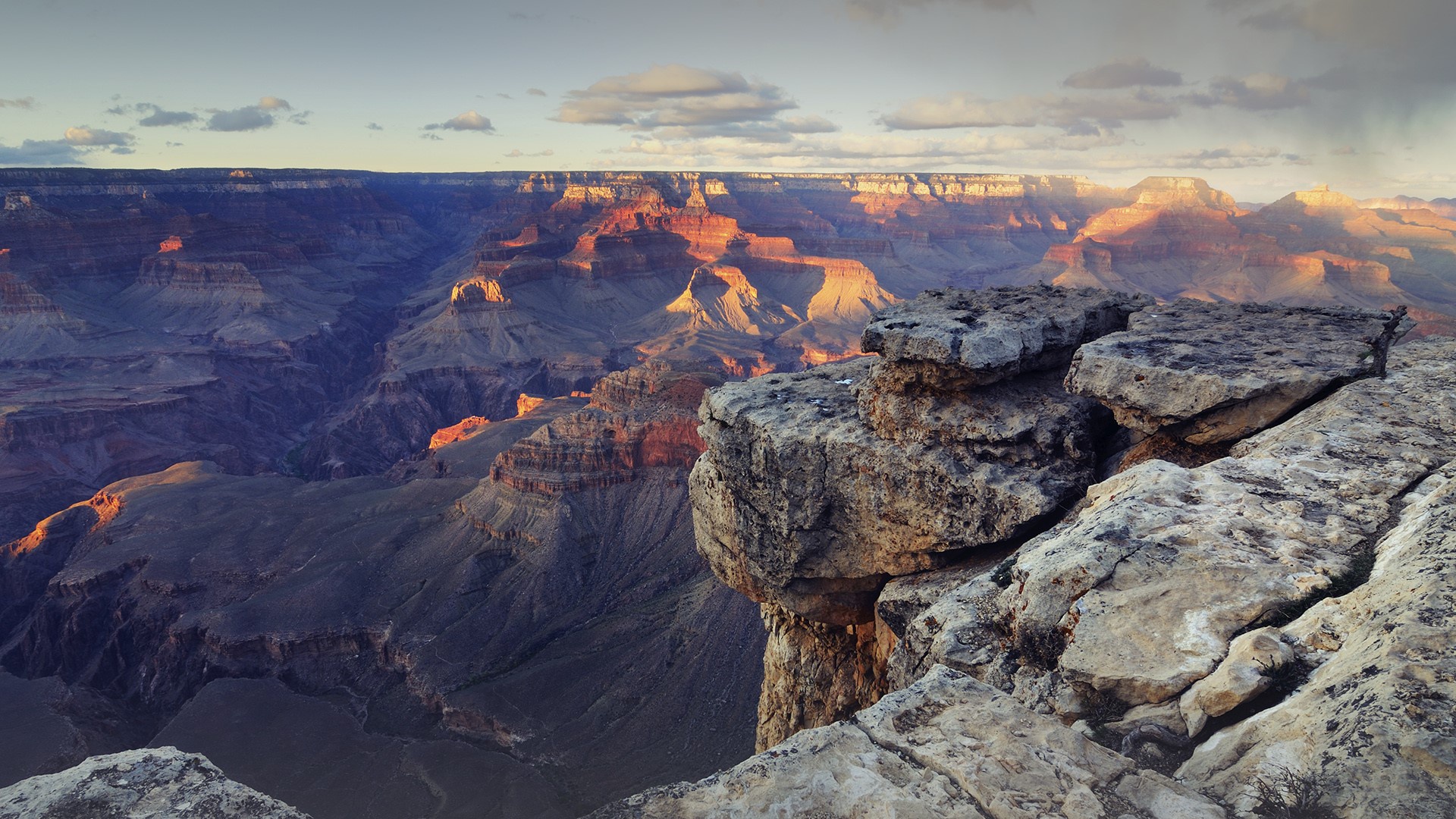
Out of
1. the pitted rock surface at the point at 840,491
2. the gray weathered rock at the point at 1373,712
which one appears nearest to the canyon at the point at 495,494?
the pitted rock surface at the point at 840,491

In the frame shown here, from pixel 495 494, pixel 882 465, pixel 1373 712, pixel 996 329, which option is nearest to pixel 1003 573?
pixel 882 465

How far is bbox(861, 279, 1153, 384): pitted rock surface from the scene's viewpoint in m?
13.4

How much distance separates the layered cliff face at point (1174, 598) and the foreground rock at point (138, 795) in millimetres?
3413

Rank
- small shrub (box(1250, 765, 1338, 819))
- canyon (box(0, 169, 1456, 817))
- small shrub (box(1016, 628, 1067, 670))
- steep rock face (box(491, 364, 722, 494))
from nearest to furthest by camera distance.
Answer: small shrub (box(1250, 765, 1338, 819)) < small shrub (box(1016, 628, 1067, 670)) < canyon (box(0, 169, 1456, 817)) < steep rock face (box(491, 364, 722, 494))

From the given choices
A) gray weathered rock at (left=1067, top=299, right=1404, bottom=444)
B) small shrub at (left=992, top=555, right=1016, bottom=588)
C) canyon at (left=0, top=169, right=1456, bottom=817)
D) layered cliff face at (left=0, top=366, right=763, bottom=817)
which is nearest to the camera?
small shrub at (left=992, top=555, right=1016, bottom=588)

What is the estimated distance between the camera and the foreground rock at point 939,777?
570cm

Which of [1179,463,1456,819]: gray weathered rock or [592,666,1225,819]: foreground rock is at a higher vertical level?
[1179,463,1456,819]: gray weathered rock

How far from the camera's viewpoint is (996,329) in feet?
45.1

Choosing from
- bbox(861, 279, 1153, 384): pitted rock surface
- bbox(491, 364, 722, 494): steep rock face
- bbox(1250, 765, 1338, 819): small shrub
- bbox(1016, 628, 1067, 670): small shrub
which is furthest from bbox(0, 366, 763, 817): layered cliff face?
bbox(1250, 765, 1338, 819): small shrub

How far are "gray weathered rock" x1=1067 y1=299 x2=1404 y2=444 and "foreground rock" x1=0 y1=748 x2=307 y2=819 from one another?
12165mm

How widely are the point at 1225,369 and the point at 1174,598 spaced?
18.5 feet

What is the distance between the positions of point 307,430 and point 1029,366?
110807mm

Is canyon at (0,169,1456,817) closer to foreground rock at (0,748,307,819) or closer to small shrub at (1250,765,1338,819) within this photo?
small shrub at (1250,765,1338,819)

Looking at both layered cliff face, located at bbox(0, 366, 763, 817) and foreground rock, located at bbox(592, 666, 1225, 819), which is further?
layered cliff face, located at bbox(0, 366, 763, 817)
